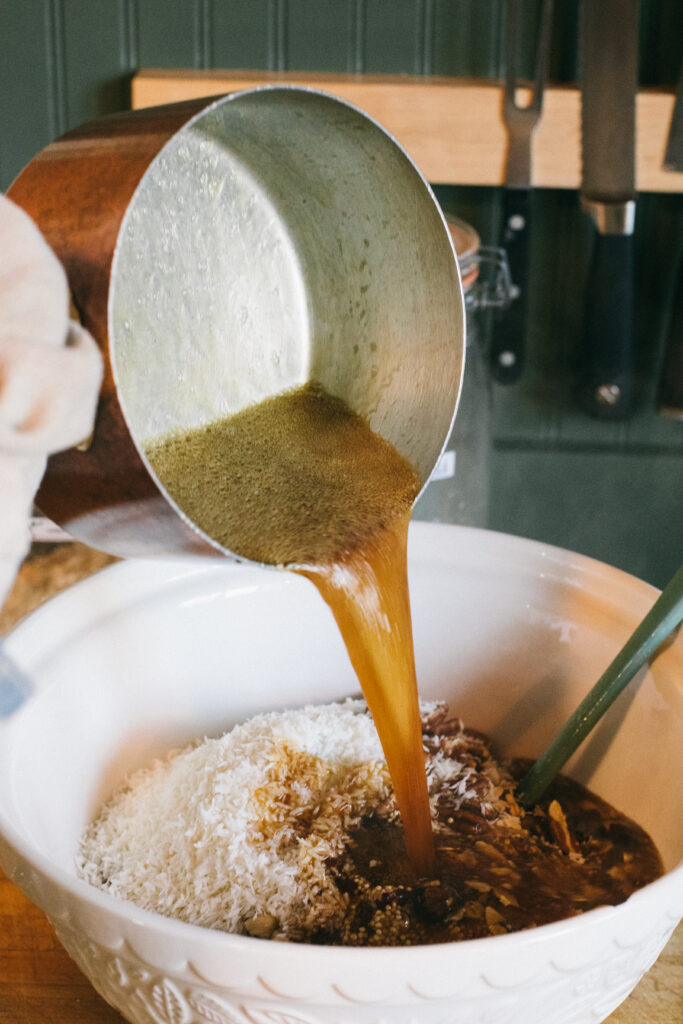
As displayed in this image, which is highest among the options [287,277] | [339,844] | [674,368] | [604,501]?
[287,277]

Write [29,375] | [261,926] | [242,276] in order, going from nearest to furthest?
1. [29,375]
2. [261,926]
3. [242,276]

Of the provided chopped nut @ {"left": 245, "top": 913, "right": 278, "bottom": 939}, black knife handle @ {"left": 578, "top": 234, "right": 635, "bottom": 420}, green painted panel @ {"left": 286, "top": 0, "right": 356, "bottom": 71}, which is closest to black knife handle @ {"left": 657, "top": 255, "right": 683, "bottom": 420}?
black knife handle @ {"left": 578, "top": 234, "right": 635, "bottom": 420}

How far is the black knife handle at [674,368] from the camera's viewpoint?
44.4 inches

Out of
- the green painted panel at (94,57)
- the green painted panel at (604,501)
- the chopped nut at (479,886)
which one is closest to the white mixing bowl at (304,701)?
the chopped nut at (479,886)

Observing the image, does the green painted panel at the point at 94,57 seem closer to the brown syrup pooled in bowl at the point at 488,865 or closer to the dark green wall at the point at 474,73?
the dark green wall at the point at 474,73

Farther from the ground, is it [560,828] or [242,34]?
[242,34]

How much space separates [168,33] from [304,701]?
0.77 m

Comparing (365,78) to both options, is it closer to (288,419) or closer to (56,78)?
(56,78)

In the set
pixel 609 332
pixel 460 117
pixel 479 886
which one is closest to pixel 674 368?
pixel 609 332

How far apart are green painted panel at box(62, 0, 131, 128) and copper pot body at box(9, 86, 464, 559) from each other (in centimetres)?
58

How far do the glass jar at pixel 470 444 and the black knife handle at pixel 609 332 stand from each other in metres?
0.18

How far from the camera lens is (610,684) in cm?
66

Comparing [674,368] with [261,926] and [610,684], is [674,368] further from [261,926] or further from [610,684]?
[261,926]

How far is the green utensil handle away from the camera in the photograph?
614 mm
